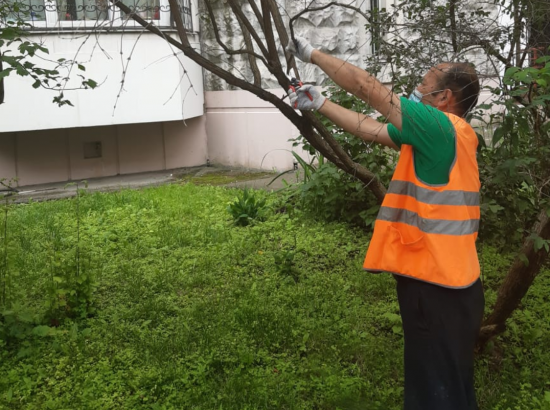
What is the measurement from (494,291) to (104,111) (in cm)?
660

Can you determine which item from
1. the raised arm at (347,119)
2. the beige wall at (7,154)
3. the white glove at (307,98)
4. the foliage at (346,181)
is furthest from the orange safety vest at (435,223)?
the beige wall at (7,154)

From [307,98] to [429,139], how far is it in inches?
25.7

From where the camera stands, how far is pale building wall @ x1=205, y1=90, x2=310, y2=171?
1077 centimetres

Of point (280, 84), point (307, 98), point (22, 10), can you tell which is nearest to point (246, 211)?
point (22, 10)

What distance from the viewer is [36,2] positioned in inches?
392

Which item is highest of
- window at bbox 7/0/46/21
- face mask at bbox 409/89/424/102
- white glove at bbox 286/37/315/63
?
window at bbox 7/0/46/21

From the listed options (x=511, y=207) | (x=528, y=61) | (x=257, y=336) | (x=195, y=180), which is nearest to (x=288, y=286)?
(x=257, y=336)

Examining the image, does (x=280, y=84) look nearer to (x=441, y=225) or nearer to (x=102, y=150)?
(x=441, y=225)

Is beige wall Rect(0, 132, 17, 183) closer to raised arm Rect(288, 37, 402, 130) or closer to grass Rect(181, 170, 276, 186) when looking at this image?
grass Rect(181, 170, 276, 186)

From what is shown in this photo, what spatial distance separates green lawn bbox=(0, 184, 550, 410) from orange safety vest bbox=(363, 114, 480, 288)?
1.15 meters

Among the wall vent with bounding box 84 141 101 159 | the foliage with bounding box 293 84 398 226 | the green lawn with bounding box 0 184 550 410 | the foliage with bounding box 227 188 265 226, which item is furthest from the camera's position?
the wall vent with bounding box 84 141 101 159

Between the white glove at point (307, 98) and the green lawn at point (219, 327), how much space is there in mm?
1678

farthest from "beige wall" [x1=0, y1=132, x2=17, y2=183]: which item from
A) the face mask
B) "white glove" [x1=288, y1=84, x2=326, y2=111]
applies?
the face mask

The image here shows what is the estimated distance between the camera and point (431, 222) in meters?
3.06
